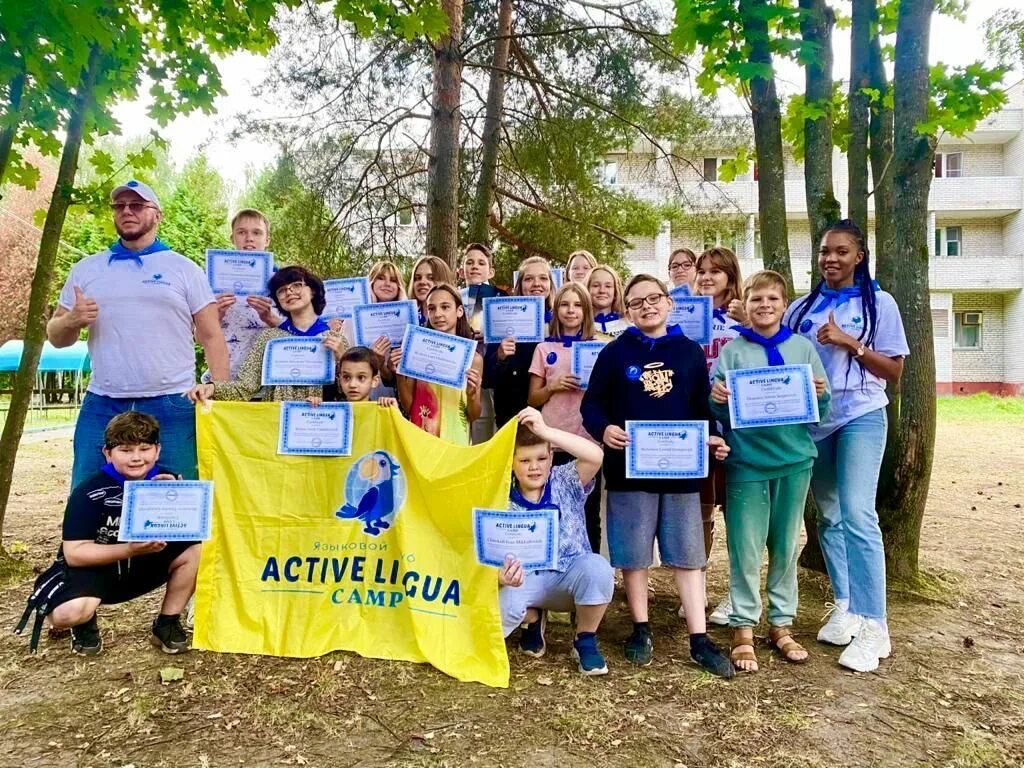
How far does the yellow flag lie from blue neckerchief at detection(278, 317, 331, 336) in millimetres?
514

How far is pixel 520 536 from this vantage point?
3371 mm

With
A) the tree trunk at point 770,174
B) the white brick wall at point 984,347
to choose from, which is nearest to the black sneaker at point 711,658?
the tree trunk at point 770,174

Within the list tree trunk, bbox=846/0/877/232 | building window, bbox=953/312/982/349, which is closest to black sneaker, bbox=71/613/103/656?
tree trunk, bbox=846/0/877/232

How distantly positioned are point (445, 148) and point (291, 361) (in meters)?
4.26

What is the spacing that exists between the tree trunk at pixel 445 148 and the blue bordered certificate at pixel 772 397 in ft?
14.5

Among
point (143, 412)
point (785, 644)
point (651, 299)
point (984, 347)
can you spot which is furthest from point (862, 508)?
point (984, 347)

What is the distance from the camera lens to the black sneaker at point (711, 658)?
11.5 ft

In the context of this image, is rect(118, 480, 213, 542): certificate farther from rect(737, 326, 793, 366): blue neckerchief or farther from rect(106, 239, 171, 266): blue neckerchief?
rect(737, 326, 793, 366): blue neckerchief

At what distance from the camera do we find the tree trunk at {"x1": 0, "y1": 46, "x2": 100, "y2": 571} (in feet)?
16.8

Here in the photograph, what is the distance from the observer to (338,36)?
8.54 metres

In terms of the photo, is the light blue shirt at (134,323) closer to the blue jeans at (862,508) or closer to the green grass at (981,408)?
the blue jeans at (862,508)

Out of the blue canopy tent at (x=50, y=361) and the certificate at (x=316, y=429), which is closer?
the certificate at (x=316, y=429)

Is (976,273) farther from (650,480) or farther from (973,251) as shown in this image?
(650,480)

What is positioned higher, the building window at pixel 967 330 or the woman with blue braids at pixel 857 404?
the building window at pixel 967 330
